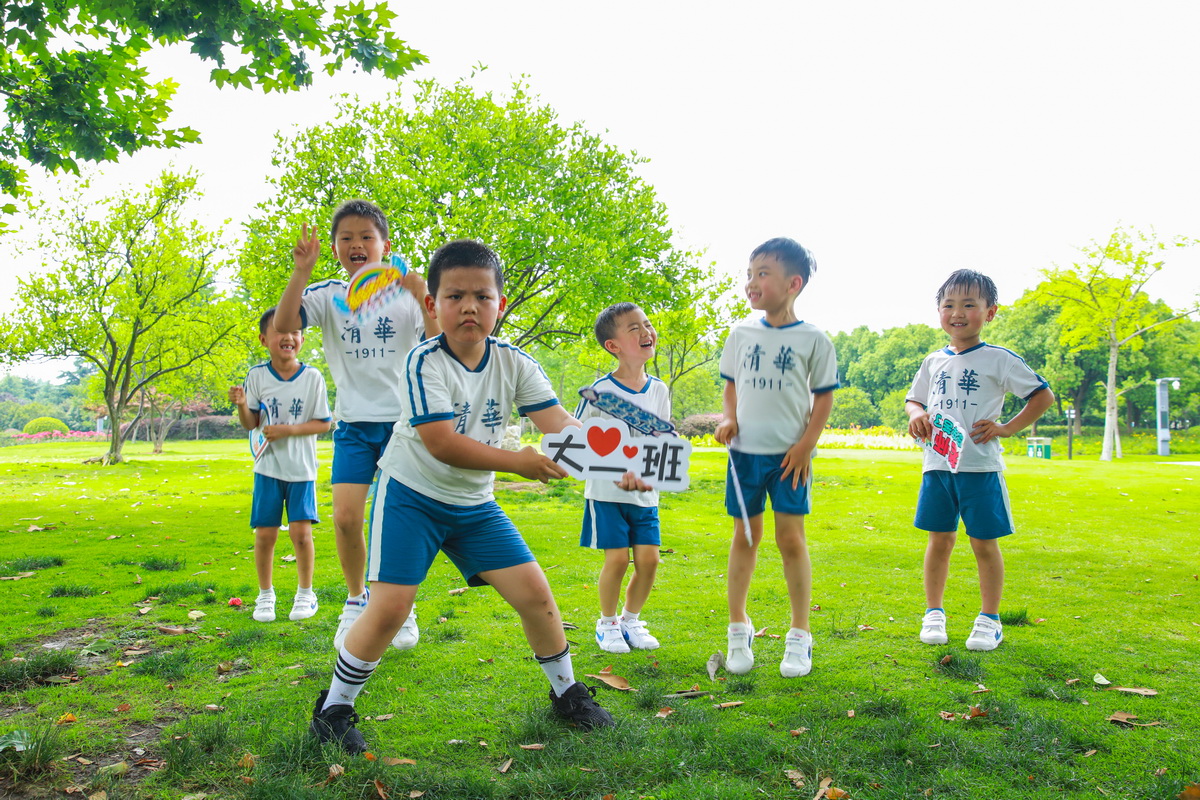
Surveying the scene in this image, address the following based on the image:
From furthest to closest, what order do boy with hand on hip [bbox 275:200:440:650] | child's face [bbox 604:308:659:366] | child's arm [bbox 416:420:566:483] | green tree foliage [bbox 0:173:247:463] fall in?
green tree foliage [bbox 0:173:247:463] < child's face [bbox 604:308:659:366] < boy with hand on hip [bbox 275:200:440:650] < child's arm [bbox 416:420:566:483]

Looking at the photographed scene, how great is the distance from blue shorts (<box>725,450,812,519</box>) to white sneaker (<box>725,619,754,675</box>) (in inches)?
20.8

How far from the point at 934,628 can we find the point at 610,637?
5.73 feet

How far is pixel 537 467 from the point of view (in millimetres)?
2502

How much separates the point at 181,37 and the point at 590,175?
9881mm

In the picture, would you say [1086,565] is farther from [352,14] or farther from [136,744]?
[352,14]

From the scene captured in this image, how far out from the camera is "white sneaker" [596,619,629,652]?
385cm

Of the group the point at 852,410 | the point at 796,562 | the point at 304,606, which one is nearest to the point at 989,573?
the point at 796,562

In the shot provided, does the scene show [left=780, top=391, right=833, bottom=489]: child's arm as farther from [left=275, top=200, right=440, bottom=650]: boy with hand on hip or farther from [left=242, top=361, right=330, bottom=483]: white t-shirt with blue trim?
[left=242, top=361, right=330, bottom=483]: white t-shirt with blue trim

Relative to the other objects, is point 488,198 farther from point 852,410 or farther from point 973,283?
point 852,410

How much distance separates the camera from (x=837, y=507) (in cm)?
1067

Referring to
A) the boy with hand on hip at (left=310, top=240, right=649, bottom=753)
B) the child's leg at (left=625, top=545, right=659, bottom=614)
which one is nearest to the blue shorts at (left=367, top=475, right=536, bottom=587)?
the boy with hand on hip at (left=310, top=240, right=649, bottom=753)

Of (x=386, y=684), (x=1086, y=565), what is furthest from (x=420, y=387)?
(x=1086, y=565)

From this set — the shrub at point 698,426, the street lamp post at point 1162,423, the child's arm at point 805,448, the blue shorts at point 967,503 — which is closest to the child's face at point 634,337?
the child's arm at point 805,448

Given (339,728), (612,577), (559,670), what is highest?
(612,577)
